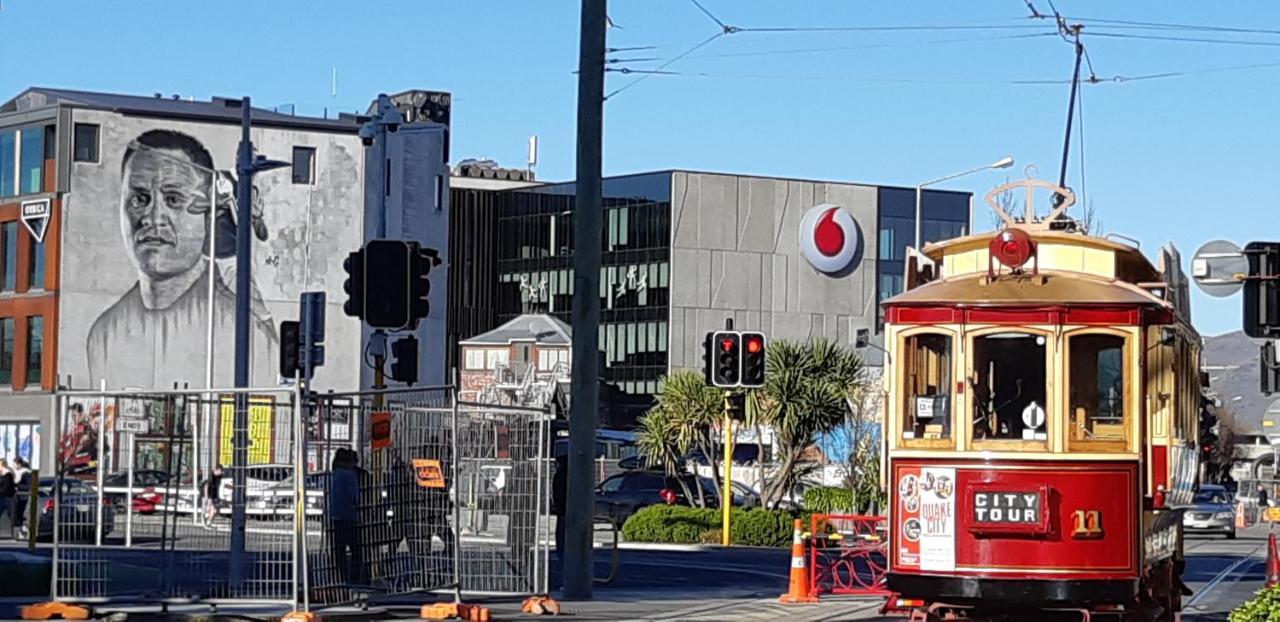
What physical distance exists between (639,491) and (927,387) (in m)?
30.2

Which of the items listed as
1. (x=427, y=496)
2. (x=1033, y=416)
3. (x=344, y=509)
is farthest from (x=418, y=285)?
(x=1033, y=416)

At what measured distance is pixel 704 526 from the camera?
36.5 m

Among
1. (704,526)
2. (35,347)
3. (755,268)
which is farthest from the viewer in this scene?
(755,268)

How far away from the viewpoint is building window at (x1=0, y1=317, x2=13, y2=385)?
71438 millimetres

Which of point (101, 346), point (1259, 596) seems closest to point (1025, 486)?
point (1259, 596)

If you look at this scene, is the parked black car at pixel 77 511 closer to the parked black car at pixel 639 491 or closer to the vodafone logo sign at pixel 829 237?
the parked black car at pixel 639 491

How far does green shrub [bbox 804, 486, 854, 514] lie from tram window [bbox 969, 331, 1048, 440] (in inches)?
→ 913

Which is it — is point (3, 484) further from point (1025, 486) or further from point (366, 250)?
point (1025, 486)

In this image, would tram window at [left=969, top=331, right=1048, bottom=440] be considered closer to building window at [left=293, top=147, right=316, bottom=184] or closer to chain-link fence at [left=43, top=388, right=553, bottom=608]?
chain-link fence at [left=43, top=388, right=553, bottom=608]

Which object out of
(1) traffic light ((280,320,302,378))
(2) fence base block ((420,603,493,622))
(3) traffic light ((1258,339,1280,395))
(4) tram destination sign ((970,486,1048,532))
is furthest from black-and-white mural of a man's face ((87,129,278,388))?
(4) tram destination sign ((970,486,1048,532))

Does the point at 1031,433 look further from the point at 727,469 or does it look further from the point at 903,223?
the point at 903,223

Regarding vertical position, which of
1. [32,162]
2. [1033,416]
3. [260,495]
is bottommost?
[260,495]

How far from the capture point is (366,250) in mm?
19047

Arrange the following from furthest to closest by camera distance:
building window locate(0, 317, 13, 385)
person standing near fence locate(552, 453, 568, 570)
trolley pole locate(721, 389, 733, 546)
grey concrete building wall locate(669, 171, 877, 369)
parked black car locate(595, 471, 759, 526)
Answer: grey concrete building wall locate(669, 171, 877, 369) → building window locate(0, 317, 13, 385) → parked black car locate(595, 471, 759, 526) → trolley pole locate(721, 389, 733, 546) → person standing near fence locate(552, 453, 568, 570)
